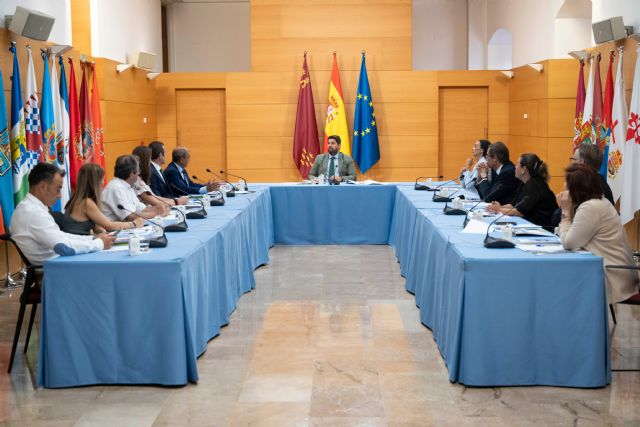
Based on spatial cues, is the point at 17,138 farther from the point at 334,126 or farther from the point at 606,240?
the point at 334,126

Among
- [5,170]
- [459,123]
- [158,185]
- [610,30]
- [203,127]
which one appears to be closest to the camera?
[5,170]

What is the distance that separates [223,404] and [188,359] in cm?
41

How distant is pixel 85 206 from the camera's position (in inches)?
215

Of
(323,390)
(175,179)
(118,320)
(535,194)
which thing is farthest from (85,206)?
(535,194)

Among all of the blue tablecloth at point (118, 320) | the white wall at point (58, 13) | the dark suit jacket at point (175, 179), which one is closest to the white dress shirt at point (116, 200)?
the blue tablecloth at point (118, 320)

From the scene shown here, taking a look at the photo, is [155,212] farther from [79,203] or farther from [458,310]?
[458,310]

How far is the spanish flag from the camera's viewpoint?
1202 cm

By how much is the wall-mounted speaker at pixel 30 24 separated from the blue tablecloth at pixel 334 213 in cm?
297

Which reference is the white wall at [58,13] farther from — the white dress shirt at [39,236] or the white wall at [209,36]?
the white wall at [209,36]

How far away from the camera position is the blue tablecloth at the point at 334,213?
9.34 m

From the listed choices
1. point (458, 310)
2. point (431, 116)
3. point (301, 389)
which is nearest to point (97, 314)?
point (301, 389)

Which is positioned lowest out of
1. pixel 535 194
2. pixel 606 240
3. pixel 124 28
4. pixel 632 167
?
pixel 606 240

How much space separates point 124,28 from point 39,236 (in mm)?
7316

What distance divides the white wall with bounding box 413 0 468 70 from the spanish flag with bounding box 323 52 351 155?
11.0 ft
